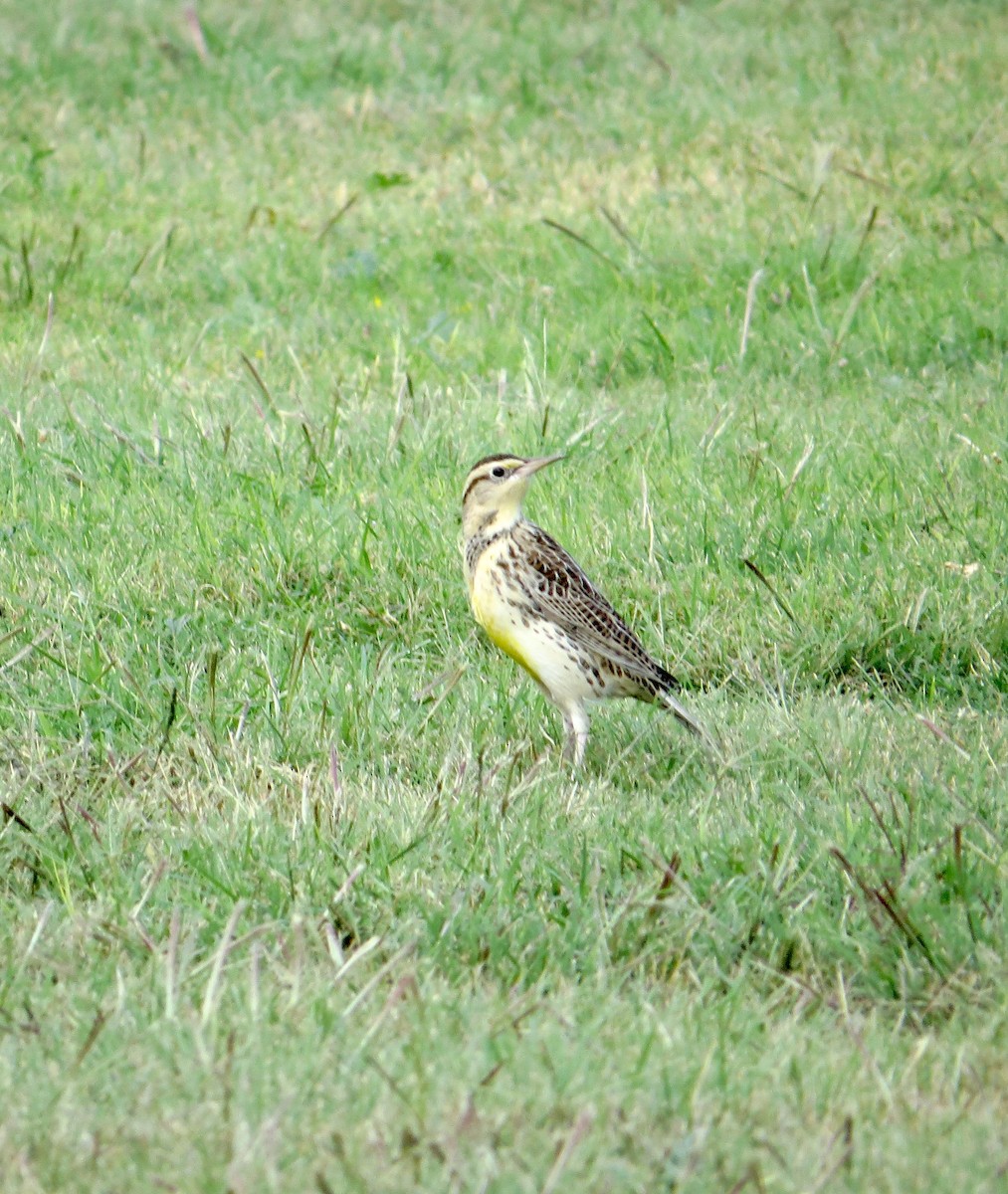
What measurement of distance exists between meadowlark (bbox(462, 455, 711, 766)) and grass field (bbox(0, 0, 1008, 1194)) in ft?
0.63

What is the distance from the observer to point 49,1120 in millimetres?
3236

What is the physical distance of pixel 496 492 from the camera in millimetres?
5898

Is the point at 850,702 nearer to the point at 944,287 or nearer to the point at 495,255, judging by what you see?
the point at 944,287

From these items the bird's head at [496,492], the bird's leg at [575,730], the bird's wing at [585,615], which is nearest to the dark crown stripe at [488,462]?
the bird's head at [496,492]

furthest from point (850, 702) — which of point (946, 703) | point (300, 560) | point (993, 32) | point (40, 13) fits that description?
point (40, 13)

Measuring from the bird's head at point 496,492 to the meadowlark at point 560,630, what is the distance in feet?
0.11

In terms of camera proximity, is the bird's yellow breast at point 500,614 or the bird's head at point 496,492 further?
the bird's head at point 496,492

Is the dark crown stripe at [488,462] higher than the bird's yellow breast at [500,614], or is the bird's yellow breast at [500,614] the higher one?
the dark crown stripe at [488,462]

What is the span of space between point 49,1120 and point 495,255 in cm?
722

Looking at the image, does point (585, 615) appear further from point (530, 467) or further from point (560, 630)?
point (530, 467)

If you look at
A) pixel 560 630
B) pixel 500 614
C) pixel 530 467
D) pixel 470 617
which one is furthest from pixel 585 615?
pixel 470 617

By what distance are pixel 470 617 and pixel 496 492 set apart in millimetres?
626

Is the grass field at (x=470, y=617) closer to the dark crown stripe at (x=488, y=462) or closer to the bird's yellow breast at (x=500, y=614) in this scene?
the bird's yellow breast at (x=500, y=614)

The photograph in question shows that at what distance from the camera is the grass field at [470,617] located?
339 cm
